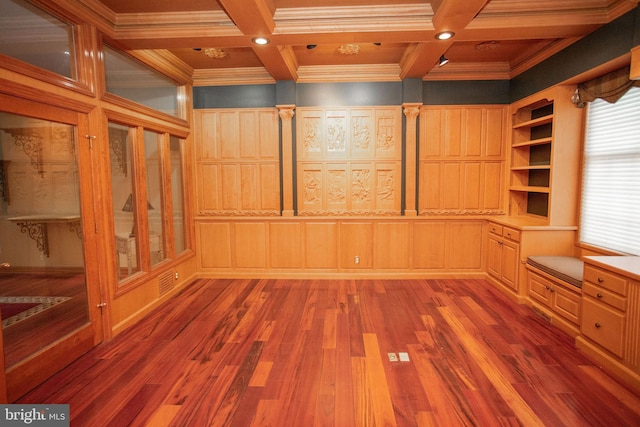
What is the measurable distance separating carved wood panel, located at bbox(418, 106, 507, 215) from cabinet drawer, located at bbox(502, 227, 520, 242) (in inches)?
26.8

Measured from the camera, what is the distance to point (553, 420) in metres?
2.07

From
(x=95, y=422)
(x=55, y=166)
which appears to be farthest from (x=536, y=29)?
(x=95, y=422)

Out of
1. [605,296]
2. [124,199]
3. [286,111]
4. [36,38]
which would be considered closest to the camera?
[36,38]

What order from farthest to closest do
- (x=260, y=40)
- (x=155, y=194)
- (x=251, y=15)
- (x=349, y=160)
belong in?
(x=349, y=160) → (x=155, y=194) → (x=260, y=40) → (x=251, y=15)

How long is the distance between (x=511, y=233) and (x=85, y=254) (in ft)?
15.4

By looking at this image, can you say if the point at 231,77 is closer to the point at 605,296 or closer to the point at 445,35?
the point at 445,35

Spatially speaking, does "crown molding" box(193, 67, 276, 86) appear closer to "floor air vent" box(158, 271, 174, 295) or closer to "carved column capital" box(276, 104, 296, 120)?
"carved column capital" box(276, 104, 296, 120)

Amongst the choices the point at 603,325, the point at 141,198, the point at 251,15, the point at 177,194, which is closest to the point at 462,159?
the point at 603,325

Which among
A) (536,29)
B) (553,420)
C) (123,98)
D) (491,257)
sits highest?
(536,29)

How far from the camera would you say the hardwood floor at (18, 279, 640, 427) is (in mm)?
2145

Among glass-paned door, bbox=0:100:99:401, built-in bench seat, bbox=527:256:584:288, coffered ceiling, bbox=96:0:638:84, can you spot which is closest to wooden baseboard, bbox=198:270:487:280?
built-in bench seat, bbox=527:256:584:288

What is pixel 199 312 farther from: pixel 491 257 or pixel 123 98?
pixel 491 257

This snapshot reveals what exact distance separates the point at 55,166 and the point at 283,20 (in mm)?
2447

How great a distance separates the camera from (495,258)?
4.60 m
